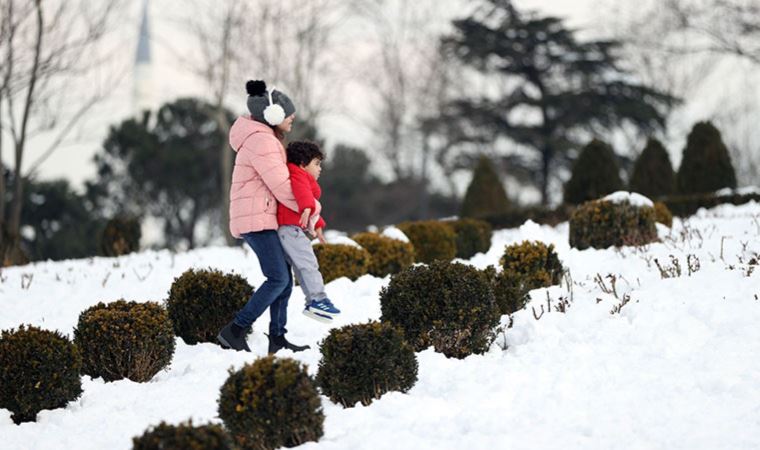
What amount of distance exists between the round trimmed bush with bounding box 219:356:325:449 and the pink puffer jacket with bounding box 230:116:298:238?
158 centimetres

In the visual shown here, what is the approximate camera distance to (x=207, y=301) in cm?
660

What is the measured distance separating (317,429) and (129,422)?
4.72 ft

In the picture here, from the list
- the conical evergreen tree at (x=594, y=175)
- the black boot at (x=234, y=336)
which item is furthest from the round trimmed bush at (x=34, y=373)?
the conical evergreen tree at (x=594, y=175)

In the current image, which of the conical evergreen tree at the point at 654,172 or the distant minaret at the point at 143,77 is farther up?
the distant minaret at the point at 143,77

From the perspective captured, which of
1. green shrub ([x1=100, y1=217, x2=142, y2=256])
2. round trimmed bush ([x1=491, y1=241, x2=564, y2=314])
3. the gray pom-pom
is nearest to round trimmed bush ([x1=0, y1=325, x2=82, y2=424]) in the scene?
the gray pom-pom

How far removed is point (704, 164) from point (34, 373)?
1562 cm

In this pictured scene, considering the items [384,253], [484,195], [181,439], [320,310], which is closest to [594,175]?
[484,195]

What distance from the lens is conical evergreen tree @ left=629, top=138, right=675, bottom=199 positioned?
1803 centimetres

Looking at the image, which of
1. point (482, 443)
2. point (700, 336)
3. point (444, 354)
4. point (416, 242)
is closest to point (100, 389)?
point (444, 354)

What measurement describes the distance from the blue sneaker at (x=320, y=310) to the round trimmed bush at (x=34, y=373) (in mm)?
1705

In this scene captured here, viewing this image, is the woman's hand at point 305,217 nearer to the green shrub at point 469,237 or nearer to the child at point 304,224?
the child at point 304,224

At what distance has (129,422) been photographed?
5.06m

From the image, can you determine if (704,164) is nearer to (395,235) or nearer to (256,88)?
(395,235)

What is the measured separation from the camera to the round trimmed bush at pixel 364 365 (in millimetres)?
4941
